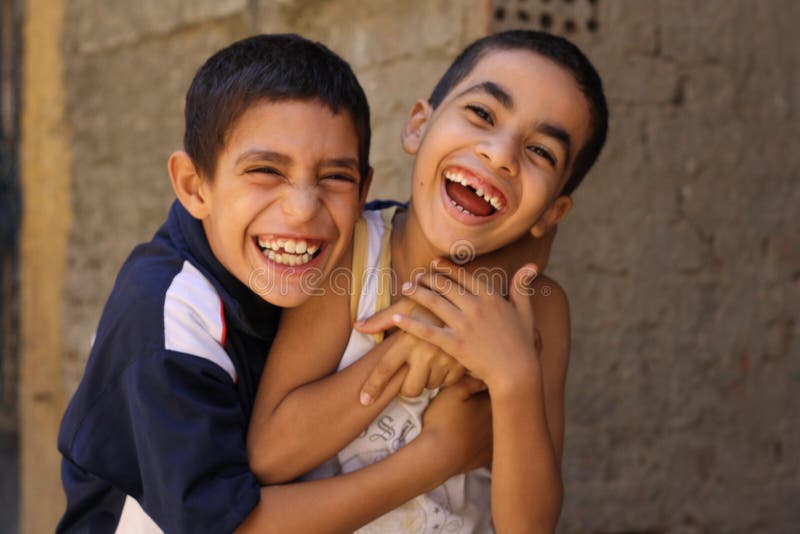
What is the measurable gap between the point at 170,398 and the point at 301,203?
427mm

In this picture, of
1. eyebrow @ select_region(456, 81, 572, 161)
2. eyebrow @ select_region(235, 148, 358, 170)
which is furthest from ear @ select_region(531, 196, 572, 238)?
eyebrow @ select_region(235, 148, 358, 170)

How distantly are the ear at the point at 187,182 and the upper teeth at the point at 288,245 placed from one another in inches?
7.0

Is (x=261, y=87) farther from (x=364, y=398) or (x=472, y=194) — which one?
(x=364, y=398)

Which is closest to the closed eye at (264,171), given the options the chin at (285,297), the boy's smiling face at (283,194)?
the boy's smiling face at (283,194)

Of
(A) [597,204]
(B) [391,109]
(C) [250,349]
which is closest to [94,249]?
(B) [391,109]

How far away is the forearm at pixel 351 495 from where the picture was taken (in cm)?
166

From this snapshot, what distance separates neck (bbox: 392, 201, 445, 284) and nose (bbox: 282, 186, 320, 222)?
29 centimetres

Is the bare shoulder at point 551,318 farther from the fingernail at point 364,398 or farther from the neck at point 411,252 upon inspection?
the fingernail at point 364,398

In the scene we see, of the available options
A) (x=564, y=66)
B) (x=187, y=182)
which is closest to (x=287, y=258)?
(x=187, y=182)

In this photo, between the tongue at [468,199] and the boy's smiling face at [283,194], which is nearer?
the boy's smiling face at [283,194]

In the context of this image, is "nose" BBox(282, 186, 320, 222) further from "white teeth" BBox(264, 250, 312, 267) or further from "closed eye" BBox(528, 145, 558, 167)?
"closed eye" BBox(528, 145, 558, 167)

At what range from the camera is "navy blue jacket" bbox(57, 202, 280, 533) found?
1565 mm

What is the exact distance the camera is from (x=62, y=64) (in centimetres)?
445

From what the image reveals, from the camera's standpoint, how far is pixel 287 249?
1793mm
